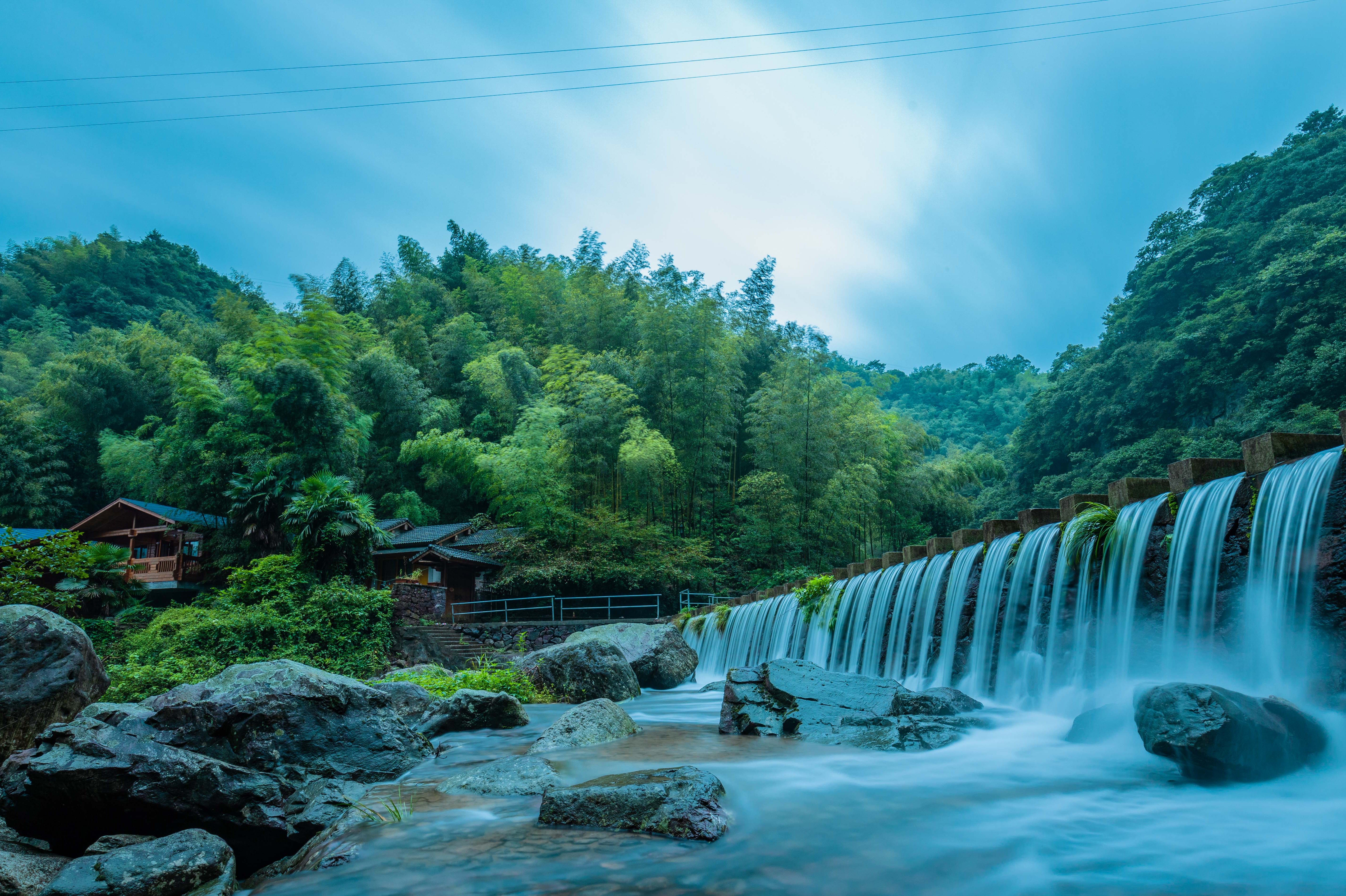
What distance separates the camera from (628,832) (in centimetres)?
313

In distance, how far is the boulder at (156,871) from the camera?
2725 millimetres

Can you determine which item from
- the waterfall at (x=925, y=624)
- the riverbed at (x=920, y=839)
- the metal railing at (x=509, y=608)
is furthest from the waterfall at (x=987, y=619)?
the metal railing at (x=509, y=608)

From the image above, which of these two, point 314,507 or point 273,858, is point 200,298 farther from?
point 273,858

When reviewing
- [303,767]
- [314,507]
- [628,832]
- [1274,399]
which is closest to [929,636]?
[628,832]

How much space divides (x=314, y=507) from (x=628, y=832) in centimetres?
1430

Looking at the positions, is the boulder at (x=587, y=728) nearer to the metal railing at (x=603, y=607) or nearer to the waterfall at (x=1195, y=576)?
the waterfall at (x=1195, y=576)

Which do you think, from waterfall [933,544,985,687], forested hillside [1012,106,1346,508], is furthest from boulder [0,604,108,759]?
forested hillside [1012,106,1346,508]

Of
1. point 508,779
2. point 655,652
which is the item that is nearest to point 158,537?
point 655,652

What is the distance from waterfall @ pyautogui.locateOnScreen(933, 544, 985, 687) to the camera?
738 centimetres

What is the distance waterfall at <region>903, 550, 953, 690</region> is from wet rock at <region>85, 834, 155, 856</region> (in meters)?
6.63

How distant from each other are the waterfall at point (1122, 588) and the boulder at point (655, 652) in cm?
671

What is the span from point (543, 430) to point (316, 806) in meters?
21.3

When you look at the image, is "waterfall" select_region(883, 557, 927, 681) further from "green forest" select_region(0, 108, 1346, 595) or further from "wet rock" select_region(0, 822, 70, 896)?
"green forest" select_region(0, 108, 1346, 595)

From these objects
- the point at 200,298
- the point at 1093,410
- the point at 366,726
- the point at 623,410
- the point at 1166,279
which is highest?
the point at 200,298
